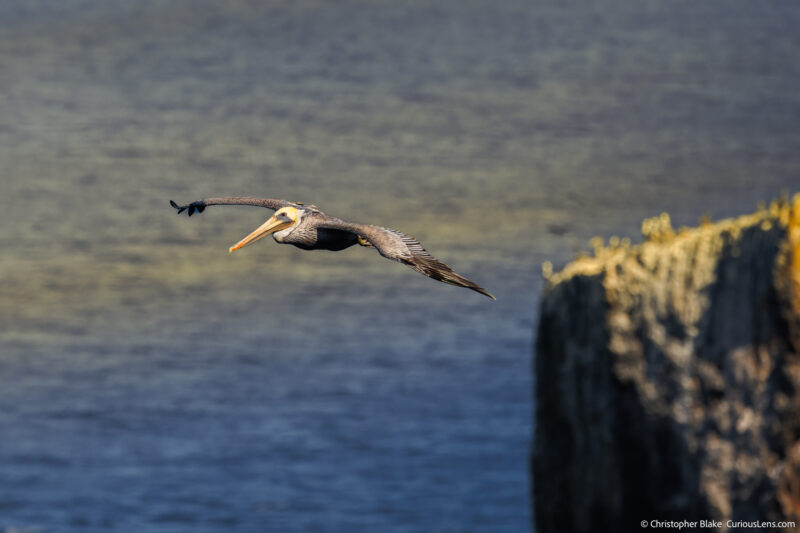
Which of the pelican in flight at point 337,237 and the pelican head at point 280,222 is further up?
the pelican head at point 280,222

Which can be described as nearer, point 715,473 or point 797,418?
point 797,418

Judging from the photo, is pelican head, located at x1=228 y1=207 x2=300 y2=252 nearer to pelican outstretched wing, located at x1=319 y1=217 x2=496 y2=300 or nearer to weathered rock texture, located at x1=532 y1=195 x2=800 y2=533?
pelican outstretched wing, located at x1=319 y1=217 x2=496 y2=300

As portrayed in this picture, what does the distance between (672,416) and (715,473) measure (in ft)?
10.1

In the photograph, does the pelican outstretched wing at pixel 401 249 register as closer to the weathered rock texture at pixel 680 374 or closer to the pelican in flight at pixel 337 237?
the pelican in flight at pixel 337 237

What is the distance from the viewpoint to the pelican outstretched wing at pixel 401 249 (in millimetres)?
16328

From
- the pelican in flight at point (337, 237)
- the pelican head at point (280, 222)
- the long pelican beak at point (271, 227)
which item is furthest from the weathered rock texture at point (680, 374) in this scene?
the long pelican beak at point (271, 227)

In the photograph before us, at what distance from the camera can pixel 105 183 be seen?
155875 mm

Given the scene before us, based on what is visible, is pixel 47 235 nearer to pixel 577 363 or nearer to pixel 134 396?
pixel 134 396

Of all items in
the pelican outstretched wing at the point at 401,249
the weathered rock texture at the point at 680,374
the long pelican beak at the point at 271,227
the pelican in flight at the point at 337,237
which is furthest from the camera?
the weathered rock texture at the point at 680,374

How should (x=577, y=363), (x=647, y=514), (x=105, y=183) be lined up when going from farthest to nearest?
(x=105, y=183)
(x=577, y=363)
(x=647, y=514)

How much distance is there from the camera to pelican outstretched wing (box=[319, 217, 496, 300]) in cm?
1633

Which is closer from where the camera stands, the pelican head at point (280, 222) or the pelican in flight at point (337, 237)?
the pelican in flight at point (337, 237)

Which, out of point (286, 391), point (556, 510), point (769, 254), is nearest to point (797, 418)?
point (769, 254)

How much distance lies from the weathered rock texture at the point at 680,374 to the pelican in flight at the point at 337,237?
84.0ft
